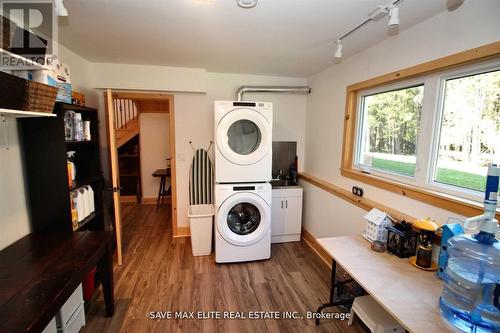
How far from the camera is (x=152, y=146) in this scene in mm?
5031

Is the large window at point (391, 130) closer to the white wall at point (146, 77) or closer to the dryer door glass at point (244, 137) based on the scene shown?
the dryer door glass at point (244, 137)

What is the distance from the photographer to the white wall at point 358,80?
1.40 m

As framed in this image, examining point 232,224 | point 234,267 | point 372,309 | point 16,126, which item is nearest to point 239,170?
point 232,224

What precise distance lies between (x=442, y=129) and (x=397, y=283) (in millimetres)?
1122

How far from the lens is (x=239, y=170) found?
8.63 feet

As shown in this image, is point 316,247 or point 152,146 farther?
point 152,146

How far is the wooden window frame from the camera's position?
4.50 ft

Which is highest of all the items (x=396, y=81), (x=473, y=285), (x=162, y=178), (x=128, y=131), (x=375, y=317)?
(x=396, y=81)

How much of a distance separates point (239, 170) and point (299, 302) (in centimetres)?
140

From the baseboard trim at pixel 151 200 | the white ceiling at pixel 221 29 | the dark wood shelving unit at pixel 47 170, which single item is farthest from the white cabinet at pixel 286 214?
the baseboard trim at pixel 151 200

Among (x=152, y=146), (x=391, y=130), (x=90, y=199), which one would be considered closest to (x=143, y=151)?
(x=152, y=146)

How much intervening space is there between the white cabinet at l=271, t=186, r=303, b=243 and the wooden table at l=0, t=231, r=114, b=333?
193 centimetres

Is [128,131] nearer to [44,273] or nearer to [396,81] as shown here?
[44,273]

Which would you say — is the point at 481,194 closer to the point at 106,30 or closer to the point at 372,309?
the point at 372,309
